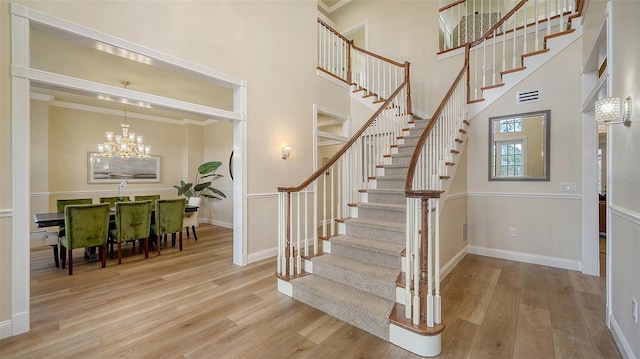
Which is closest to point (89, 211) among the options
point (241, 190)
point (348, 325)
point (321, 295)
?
point (241, 190)

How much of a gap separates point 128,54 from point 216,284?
2.78m

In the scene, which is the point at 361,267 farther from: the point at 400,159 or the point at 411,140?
the point at 411,140

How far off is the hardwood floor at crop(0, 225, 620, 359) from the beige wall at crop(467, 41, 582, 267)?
1.42 ft

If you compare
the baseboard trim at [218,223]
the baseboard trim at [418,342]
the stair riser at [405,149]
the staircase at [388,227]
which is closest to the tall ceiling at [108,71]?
the staircase at [388,227]

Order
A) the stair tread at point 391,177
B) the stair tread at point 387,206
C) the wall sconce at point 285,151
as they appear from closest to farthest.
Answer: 1. the stair tread at point 387,206
2. the stair tread at point 391,177
3. the wall sconce at point 285,151

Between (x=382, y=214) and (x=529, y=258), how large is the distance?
2.46 meters

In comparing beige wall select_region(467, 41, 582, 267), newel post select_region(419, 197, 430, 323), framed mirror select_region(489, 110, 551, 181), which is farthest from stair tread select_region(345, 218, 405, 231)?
framed mirror select_region(489, 110, 551, 181)

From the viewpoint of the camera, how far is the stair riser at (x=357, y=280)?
2.39 metres

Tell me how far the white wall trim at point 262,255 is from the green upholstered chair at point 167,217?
1646 mm

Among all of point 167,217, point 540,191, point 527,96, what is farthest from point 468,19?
point 167,217

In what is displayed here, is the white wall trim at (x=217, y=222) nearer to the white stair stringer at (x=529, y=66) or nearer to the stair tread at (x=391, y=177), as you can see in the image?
the stair tread at (x=391, y=177)

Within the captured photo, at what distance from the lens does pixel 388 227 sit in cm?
299

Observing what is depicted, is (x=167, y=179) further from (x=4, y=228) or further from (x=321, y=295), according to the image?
(x=321, y=295)

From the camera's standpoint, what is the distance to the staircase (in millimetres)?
2021
